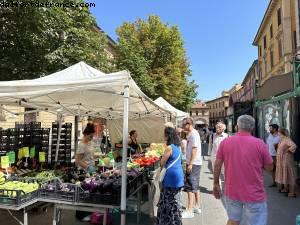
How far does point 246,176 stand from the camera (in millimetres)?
3859

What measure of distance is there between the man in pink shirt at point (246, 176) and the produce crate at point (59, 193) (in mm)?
2017

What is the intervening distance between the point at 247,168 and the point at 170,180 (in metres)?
1.52

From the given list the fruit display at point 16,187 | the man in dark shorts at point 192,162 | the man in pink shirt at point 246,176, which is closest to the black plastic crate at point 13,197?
the fruit display at point 16,187

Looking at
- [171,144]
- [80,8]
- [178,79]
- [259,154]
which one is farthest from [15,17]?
[178,79]

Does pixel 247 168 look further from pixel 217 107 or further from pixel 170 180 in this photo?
pixel 217 107

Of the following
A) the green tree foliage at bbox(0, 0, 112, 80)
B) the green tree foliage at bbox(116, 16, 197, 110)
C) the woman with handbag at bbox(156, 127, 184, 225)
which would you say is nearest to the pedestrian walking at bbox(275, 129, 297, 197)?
the woman with handbag at bbox(156, 127, 184, 225)

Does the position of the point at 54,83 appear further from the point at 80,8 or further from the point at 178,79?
the point at 178,79

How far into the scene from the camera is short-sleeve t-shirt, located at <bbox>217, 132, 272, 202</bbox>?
3.84m

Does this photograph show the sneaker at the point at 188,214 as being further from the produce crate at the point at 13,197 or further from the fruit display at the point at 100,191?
the produce crate at the point at 13,197

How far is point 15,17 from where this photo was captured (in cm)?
909

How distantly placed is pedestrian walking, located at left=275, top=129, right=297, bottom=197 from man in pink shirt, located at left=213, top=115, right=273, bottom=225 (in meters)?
4.33

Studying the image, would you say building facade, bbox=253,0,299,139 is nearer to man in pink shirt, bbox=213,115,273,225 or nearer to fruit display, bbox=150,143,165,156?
fruit display, bbox=150,143,165,156

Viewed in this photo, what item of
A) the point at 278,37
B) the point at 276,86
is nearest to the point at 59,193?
the point at 276,86

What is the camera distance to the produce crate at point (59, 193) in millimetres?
4621
